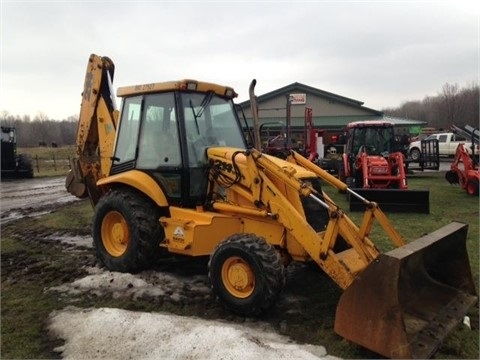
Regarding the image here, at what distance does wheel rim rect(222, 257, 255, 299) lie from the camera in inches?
173

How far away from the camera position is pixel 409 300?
13.6 ft

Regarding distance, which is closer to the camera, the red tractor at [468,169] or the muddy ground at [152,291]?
the muddy ground at [152,291]

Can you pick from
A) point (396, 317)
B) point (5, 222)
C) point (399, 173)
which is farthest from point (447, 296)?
point (5, 222)

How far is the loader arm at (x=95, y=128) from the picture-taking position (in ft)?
22.4

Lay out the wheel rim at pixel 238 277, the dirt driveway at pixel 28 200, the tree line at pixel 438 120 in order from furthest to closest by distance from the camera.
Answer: the tree line at pixel 438 120
the dirt driveway at pixel 28 200
the wheel rim at pixel 238 277

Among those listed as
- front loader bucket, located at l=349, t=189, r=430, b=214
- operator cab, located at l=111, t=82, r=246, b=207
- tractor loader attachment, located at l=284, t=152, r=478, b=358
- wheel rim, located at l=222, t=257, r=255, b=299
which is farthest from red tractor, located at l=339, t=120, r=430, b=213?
wheel rim, located at l=222, t=257, r=255, b=299

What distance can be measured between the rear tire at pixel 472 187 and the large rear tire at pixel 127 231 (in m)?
10.6

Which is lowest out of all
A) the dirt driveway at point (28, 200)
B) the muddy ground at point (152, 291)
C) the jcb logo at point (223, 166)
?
the muddy ground at point (152, 291)

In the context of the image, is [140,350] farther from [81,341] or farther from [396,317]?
[396,317]

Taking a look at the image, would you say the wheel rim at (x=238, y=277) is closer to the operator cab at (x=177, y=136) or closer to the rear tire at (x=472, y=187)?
the operator cab at (x=177, y=136)

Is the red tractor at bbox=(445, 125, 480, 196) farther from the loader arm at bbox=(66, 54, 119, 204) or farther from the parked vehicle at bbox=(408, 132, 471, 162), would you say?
the parked vehicle at bbox=(408, 132, 471, 162)

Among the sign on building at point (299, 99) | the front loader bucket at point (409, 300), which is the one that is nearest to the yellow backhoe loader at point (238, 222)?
the front loader bucket at point (409, 300)

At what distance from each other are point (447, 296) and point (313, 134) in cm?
1483

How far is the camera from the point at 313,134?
18.9 meters
